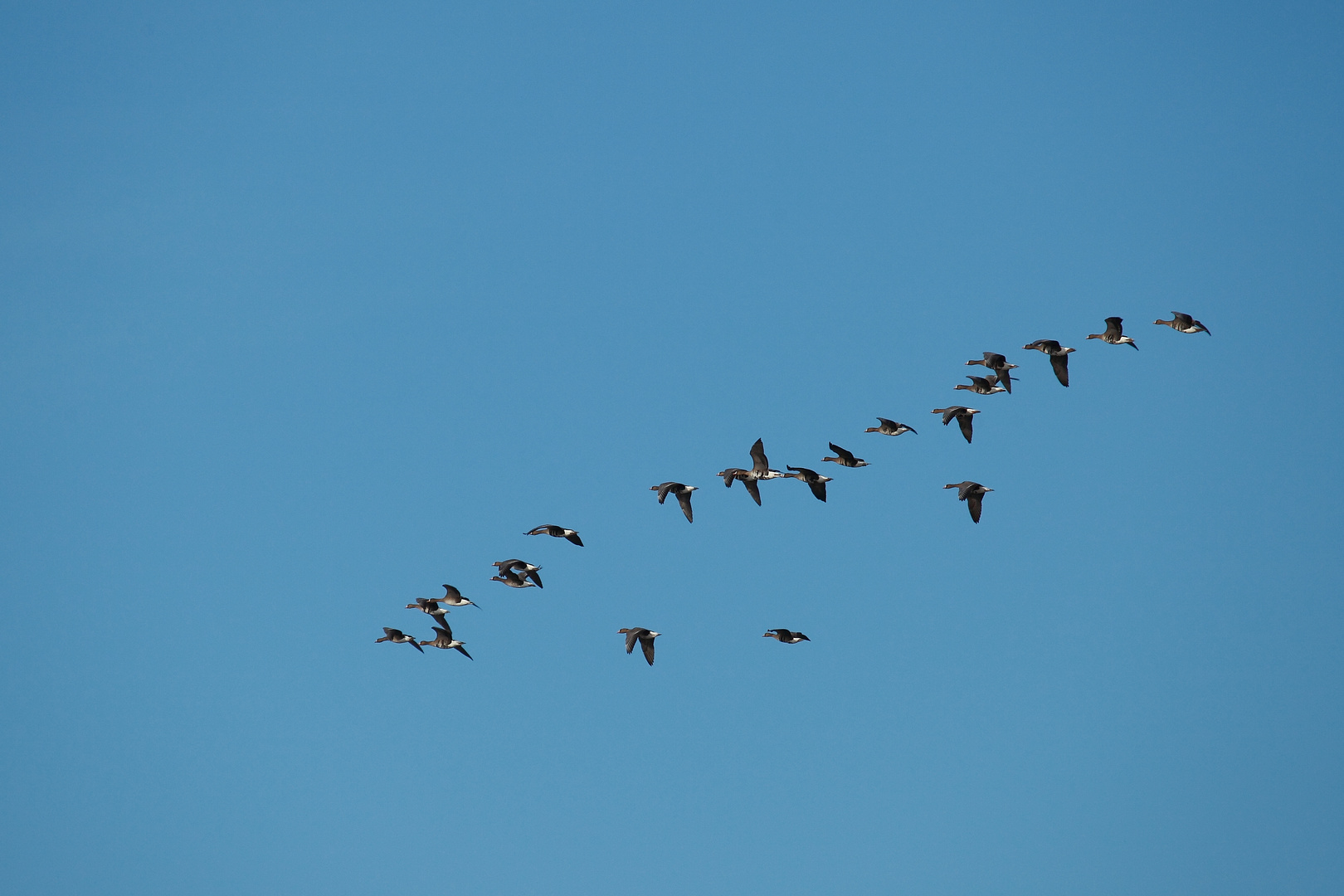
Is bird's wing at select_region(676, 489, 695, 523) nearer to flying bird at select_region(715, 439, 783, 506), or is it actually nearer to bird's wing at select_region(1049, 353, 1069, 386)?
flying bird at select_region(715, 439, 783, 506)

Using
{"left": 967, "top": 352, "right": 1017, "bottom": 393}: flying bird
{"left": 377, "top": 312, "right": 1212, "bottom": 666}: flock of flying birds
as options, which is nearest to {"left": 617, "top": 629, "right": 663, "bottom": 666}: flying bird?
{"left": 377, "top": 312, "right": 1212, "bottom": 666}: flock of flying birds

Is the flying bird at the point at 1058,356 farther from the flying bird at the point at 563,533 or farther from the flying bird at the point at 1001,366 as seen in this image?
the flying bird at the point at 563,533

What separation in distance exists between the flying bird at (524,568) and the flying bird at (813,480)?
9.90 m

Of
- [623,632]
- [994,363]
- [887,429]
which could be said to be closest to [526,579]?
[623,632]

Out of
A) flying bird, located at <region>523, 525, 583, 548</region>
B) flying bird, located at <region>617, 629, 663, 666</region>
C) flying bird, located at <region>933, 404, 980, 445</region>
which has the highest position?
flying bird, located at <region>933, 404, 980, 445</region>

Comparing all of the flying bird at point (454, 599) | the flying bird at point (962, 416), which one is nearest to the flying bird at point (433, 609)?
the flying bird at point (454, 599)

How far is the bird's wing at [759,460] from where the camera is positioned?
180 feet

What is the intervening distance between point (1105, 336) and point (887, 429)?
819 centimetres

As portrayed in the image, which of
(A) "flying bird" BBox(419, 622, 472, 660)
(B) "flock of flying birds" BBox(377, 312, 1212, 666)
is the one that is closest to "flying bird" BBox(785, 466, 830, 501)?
(B) "flock of flying birds" BBox(377, 312, 1212, 666)

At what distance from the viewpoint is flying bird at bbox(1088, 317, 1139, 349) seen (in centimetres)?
5372

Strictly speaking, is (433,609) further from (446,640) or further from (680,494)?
(680,494)

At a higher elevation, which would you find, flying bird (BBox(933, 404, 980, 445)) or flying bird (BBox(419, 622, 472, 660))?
flying bird (BBox(933, 404, 980, 445))

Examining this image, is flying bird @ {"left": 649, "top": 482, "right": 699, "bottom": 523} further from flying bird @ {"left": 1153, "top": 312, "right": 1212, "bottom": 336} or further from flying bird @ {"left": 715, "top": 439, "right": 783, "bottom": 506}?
flying bird @ {"left": 1153, "top": 312, "right": 1212, "bottom": 336}

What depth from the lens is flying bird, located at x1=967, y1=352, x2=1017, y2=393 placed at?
53.9 meters
